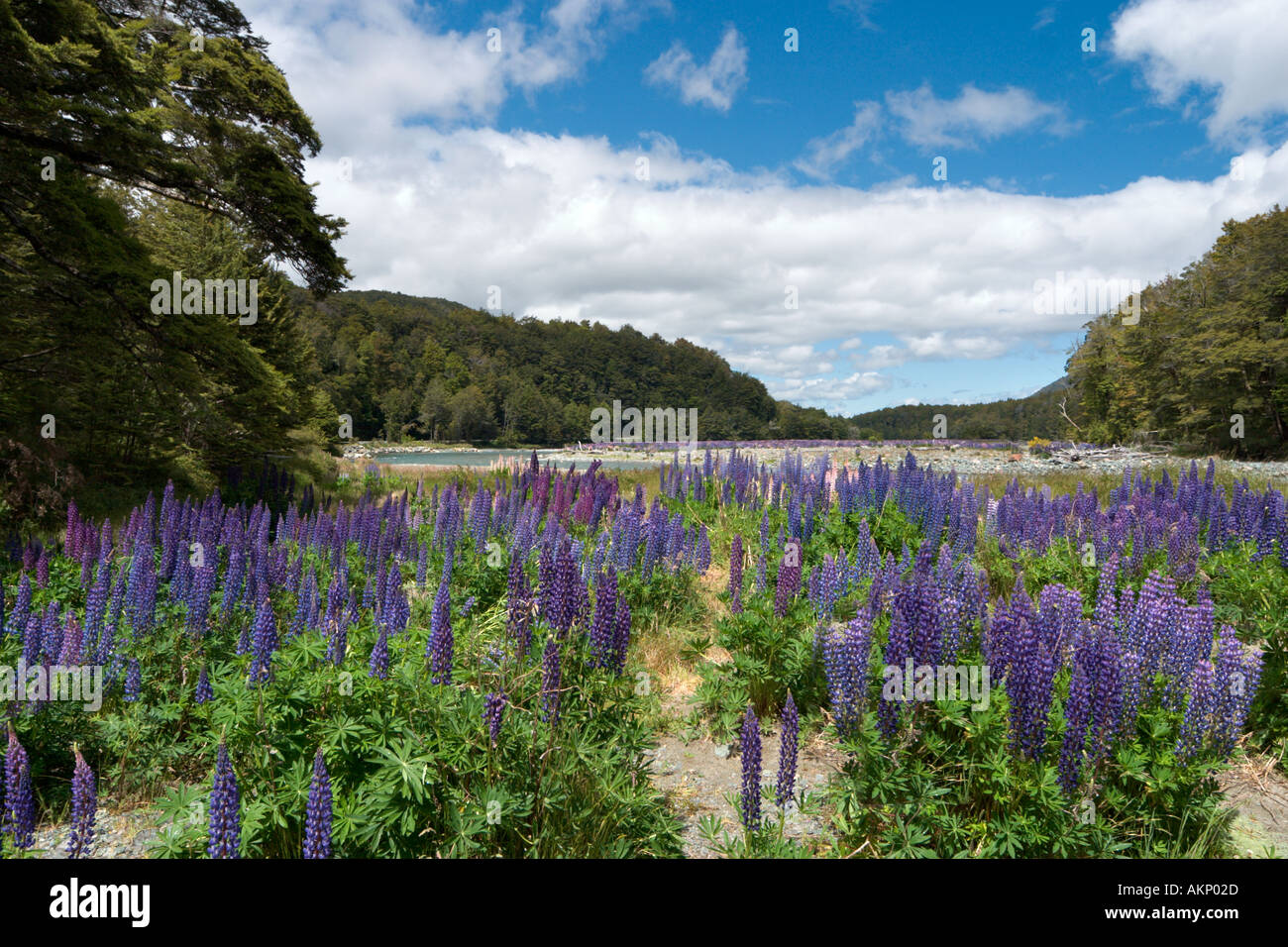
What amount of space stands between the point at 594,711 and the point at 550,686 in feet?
1.59

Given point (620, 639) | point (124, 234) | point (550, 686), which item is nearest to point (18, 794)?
point (550, 686)

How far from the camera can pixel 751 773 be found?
9.37 feet

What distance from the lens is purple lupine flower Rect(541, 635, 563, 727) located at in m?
3.09

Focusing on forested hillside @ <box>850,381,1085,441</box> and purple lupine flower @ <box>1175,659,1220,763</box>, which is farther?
forested hillside @ <box>850,381,1085,441</box>

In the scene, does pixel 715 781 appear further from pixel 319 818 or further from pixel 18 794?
pixel 18 794

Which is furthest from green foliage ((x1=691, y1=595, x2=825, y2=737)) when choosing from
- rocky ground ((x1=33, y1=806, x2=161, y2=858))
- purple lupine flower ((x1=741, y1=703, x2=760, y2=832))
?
rocky ground ((x1=33, y1=806, x2=161, y2=858))

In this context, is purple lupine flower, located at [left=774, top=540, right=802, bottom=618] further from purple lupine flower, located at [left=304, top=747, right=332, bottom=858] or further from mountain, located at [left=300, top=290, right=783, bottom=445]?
mountain, located at [left=300, top=290, right=783, bottom=445]

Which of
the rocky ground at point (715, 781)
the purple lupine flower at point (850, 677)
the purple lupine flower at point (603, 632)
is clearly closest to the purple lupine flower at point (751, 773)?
the rocky ground at point (715, 781)

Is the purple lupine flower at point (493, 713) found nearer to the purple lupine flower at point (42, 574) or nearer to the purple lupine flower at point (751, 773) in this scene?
the purple lupine flower at point (751, 773)

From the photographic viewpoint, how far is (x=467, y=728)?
108 inches

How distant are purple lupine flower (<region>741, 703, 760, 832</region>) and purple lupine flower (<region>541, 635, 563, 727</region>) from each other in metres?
0.90

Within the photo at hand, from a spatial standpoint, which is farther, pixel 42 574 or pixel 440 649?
pixel 42 574

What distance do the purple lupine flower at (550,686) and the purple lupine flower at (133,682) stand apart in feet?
9.16
